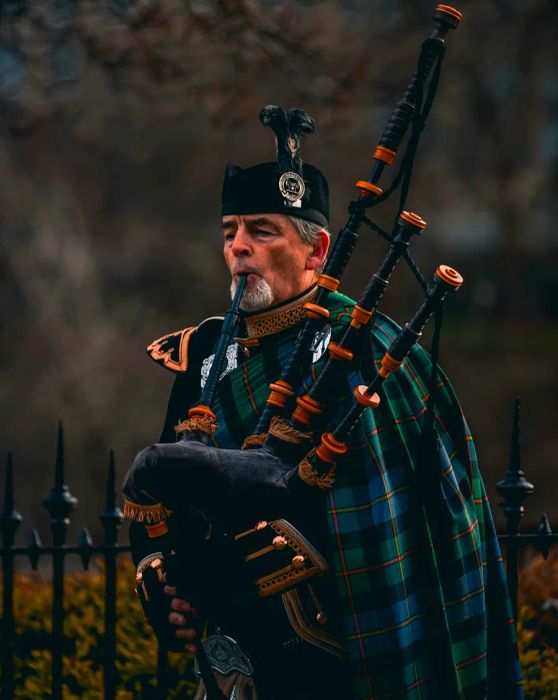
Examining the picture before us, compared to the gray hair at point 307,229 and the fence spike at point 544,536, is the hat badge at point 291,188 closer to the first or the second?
the gray hair at point 307,229

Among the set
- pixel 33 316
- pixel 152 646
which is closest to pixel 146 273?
pixel 33 316

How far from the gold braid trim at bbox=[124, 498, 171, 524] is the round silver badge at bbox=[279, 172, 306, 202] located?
87 centimetres

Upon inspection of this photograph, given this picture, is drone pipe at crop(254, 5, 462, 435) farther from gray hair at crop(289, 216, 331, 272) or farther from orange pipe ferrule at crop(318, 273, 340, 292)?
gray hair at crop(289, 216, 331, 272)

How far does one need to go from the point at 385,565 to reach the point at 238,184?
1099 millimetres

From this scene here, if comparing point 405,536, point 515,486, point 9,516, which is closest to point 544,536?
point 515,486

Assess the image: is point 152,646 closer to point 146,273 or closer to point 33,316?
point 33,316

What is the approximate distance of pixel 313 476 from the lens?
348 centimetres

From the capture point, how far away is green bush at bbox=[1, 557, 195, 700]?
17.3 feet

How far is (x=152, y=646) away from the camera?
17.4ft

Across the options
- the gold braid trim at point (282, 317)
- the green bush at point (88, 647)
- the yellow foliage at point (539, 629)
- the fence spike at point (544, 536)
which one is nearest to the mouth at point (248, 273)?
the gold braid trim at point (282, 317)

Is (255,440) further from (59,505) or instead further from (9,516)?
(9,516)

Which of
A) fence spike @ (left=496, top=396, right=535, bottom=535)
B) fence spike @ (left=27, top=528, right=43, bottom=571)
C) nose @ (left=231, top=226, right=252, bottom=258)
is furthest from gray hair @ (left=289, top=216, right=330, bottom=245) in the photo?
fence spike @ (left=27, top=528, right=43, bottom=571)

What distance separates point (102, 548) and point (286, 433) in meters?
1.64

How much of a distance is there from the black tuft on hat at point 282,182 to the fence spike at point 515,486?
111cm
